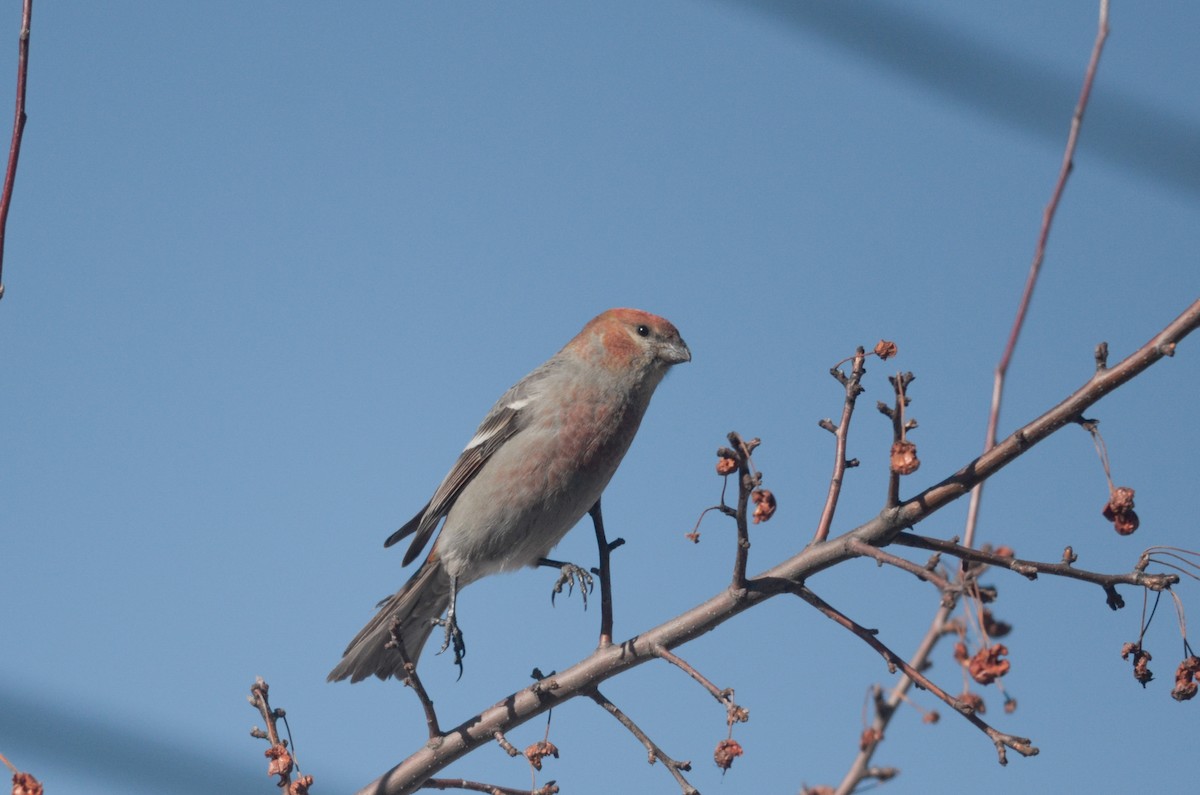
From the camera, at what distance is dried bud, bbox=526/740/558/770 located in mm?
3180

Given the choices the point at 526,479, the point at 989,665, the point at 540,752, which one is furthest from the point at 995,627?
the point at 526,479

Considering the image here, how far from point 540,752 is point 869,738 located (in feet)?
2.75

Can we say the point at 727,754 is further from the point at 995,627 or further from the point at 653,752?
the point at 995,627

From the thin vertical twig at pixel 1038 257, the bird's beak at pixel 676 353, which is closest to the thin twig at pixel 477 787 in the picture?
the thin vertical twig at pixel 1038 257

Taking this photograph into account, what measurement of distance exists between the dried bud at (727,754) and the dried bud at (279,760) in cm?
107

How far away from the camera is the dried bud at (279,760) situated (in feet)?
10.1

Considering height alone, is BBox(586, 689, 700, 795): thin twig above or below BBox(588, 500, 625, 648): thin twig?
below

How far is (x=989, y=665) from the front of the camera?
2447 mm

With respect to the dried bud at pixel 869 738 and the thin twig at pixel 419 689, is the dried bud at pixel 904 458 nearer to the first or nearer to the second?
the dried bud at pixel 869 738

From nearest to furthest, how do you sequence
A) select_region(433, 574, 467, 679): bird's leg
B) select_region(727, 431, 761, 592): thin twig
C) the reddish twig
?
1. the reddish twig
2. select_region(727, 431, 761, 592): thin twig
3. select_region(433, 574, 467, 679): bird's leg

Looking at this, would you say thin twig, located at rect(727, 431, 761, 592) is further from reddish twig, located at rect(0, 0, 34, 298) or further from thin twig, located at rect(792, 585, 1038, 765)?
reddish twig, located at rect(0, 0, 34, 298)

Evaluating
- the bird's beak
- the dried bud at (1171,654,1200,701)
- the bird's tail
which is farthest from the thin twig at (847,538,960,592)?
the bird's beak

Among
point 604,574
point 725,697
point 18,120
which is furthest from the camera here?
point 604,574

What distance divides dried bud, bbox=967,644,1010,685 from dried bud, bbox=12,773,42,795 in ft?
6.19
